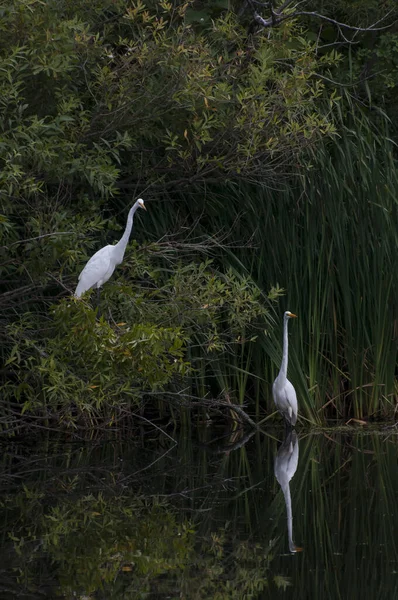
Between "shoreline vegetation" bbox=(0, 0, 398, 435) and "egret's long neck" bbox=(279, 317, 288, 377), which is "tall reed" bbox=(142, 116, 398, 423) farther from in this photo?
"egret's long neck" bbox=(279, 317, 288, 377)

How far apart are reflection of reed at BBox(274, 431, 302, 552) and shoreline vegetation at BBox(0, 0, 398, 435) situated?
0.48 metres

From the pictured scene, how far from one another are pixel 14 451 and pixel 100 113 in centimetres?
253

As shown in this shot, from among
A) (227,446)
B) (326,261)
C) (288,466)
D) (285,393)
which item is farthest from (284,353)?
(288,466)

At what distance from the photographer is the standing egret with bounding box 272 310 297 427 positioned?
8828 mm

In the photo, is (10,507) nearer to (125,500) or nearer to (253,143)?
(125,500)

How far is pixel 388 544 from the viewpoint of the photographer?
216 inches

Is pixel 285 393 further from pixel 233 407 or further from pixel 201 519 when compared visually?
pixel 201 519

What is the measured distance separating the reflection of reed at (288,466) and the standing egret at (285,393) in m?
0.19

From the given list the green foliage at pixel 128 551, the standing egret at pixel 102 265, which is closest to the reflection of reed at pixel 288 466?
the green foliage at pixel 128 551

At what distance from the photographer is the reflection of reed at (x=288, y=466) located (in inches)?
238

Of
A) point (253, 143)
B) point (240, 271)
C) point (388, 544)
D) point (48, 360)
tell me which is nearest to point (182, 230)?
point (240, 271)

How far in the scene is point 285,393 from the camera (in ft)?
29.0

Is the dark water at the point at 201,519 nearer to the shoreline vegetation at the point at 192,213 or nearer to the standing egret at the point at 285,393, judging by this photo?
the standing egret at the point at 285,393

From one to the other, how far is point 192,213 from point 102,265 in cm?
202
